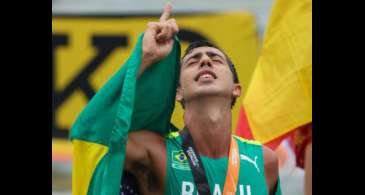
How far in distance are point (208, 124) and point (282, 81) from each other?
3.99 ft

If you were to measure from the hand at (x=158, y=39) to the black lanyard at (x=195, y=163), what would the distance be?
0.37 m

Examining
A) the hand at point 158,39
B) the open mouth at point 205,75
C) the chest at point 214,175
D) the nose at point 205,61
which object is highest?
the hand at point 158,39

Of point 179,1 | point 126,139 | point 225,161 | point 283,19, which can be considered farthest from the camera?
point 179,1

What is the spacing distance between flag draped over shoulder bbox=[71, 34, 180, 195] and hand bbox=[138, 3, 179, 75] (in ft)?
0.12

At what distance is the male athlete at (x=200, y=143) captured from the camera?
134 inches

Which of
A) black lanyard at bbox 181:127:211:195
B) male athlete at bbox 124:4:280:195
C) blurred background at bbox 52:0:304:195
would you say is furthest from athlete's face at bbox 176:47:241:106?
blurred background at bbox 52:0:304:195

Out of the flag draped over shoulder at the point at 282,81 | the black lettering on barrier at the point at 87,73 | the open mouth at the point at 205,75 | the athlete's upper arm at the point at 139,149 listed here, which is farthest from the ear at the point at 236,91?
the black lettering on barrier at the point at 87,73

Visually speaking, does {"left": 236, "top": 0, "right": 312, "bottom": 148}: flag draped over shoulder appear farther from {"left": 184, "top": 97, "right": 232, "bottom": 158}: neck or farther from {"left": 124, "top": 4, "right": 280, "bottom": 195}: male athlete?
{"left": 184, "top": 97, "right": 232, "bottom": 158}: neck

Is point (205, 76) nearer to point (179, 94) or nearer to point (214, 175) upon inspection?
point (179, 94)

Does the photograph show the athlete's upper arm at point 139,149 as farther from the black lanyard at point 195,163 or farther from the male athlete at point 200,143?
the black lanyard at point 195,163

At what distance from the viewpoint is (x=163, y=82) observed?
349 centimetres
